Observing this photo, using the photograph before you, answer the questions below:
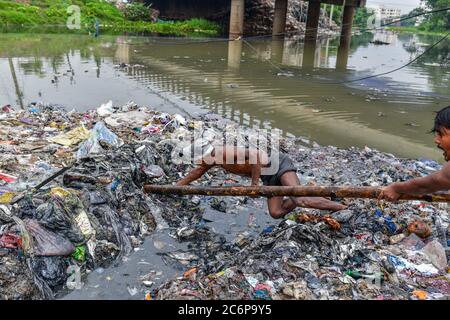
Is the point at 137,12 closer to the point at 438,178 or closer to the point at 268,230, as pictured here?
the point at 268,230

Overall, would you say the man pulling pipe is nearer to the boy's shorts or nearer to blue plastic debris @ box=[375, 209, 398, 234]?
blue plastic debris @ box=[375, 209, 398, 234]

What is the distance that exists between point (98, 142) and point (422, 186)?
4.15m

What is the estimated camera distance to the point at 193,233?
3857mm

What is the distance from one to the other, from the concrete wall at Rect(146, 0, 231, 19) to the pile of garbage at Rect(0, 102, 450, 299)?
2700 cm

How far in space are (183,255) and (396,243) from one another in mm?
1957

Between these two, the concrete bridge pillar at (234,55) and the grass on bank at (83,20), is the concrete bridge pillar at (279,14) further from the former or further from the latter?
the grass on bank at (83,20)

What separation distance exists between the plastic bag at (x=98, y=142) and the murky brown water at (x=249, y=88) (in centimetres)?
279

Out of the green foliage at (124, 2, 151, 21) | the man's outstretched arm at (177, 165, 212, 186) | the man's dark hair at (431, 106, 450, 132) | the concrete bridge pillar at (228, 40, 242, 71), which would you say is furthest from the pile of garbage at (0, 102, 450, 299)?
the green foliage at (124, 2, 151, 21)

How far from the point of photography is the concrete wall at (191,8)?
99.0 feet

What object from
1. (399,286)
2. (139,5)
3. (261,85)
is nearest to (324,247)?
(399,286)

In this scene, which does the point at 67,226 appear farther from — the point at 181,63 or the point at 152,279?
the point at 181,63

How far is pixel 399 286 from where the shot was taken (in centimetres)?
298

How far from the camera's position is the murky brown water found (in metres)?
7.77

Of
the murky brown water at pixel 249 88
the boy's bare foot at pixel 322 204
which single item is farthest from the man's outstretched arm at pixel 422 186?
the murky brown water at pixel 249 88
